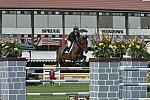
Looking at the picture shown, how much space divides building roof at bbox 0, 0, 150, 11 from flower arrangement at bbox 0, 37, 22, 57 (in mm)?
31107

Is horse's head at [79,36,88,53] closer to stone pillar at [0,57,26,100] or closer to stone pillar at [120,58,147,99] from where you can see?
stone pillar at [120,58,147,99]

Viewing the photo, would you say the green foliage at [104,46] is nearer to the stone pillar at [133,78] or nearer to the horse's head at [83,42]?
the stone pillar at [133,78]

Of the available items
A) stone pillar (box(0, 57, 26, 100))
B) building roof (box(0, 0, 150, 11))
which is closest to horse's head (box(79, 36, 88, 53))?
building roof (box(0, 0, 150, 11))

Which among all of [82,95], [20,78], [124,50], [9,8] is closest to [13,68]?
[20,78]

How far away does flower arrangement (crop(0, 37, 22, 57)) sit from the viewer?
8820 millimetres

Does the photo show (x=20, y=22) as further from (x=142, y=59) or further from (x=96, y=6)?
(x=142, y=59)

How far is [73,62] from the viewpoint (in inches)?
1128

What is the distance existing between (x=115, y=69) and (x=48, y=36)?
34.0 metres

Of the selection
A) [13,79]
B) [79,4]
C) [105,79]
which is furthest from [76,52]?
[105,79]

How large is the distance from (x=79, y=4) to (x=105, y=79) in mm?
34040

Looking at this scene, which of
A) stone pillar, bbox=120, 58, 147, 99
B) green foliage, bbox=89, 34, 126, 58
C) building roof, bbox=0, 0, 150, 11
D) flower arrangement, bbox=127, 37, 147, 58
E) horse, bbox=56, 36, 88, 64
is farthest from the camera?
building roof, bbox=0, 0, 150, 11

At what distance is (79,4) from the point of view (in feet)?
138

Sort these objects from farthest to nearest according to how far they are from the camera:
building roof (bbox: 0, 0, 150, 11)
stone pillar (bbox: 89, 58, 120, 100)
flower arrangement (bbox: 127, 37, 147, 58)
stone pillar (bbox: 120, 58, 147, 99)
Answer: building roof (bbox: 0, 0, 150, 11)
flower arrangement (bbox: 127, 37, 147, 58)
stone pillar (bbox: 120, 58, 147, 99)
stone pillar (bbox: 89, 58, 120, 100)

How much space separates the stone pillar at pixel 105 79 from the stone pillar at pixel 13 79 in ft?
4.04
